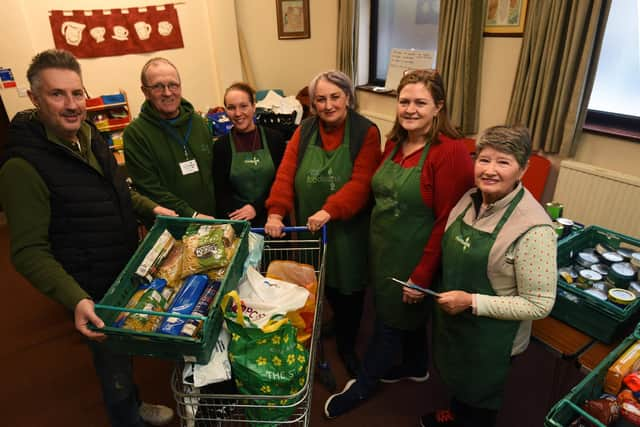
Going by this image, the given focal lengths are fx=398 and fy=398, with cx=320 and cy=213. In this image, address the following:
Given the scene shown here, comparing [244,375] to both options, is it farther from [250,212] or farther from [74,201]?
[250,212]

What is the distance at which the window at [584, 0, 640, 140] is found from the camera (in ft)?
8.39

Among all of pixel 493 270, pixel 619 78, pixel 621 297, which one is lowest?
pixel 621 297

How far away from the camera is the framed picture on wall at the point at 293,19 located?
4.66 meters

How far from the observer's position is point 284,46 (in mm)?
4934

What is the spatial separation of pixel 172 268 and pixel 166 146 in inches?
34.0

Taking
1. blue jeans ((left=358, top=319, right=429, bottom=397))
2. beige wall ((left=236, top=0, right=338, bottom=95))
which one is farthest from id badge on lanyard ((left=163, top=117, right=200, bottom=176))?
beige wall ((left=236, top=0, right=338, bottom=95))

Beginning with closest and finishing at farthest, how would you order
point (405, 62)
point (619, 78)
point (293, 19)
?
point (619, 78) < point (405, 62) < point (293, 19)

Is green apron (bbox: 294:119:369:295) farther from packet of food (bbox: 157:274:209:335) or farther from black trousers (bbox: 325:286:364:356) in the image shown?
packet of food (bbox: 157:274:209:335)

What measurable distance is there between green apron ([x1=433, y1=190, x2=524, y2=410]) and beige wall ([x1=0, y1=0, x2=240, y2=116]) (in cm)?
421

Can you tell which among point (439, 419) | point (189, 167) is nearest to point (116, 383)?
point (189, 167)

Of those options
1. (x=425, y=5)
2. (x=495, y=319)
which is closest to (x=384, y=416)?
(x=495, y=319)

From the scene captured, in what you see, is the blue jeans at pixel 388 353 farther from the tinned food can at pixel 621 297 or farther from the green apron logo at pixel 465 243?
the tinned food can at pixel 621 297

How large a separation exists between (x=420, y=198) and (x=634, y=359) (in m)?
0.82

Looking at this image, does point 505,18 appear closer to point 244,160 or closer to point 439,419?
point 244,160
